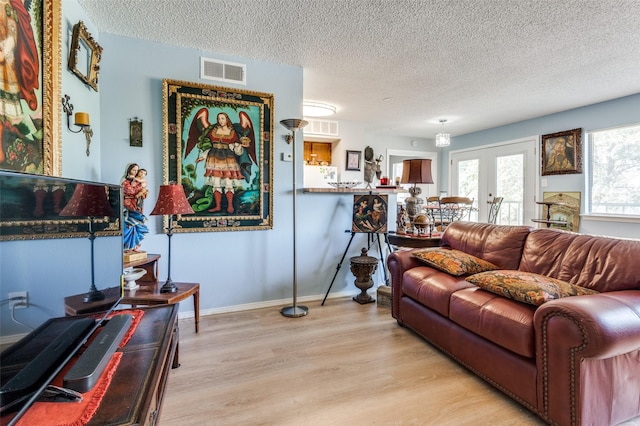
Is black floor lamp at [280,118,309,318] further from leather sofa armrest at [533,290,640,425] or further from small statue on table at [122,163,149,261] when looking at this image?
leather sofa armrest at [533,290,640,425]

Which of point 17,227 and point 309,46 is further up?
point 309,46

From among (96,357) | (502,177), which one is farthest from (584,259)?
(502,177)

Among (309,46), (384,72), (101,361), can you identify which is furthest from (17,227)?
(384,72)

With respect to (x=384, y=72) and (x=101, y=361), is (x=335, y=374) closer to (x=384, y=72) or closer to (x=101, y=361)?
(x=101, y=361)

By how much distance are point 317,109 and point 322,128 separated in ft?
3.11

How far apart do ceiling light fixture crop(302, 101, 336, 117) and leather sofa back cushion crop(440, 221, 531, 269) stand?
2864 mm

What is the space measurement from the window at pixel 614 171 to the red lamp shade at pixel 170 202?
226 inches

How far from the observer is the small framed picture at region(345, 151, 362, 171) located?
20.2 ft

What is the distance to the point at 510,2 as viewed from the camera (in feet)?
7.28

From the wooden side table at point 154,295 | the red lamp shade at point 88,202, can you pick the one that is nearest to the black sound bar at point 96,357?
the red lamp shade at point 88,202

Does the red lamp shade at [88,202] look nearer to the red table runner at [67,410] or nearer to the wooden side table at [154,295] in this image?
the red table runner at [67,410]

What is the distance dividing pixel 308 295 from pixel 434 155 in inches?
218

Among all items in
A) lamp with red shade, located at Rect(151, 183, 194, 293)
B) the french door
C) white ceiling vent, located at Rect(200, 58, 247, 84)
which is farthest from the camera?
the french door

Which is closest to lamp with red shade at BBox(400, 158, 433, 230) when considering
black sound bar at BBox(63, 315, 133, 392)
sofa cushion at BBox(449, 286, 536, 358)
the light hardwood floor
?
sofa cushion at BBox(449, 286, 536, 358)
